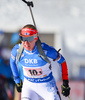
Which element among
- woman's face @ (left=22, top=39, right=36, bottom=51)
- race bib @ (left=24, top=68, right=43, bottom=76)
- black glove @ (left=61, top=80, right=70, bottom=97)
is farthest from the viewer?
race bib @ (left=24, top=68, right=43, bottom=76)

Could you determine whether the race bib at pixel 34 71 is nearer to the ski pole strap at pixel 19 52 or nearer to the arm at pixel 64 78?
the ski pole strap at pixel 19 52

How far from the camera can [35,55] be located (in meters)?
3.26

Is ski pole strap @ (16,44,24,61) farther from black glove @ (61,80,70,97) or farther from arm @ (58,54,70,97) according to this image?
black glove @ (61,80,70,97)

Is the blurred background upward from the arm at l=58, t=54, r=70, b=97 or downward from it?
downward

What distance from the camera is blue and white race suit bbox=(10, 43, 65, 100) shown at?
324 centimetres

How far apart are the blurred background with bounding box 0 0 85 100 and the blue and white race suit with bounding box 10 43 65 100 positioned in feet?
0.69

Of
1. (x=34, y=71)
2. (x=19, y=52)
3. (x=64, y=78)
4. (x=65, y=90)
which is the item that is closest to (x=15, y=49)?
(x=19, y=52)

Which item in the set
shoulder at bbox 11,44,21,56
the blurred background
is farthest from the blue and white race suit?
the blurred background

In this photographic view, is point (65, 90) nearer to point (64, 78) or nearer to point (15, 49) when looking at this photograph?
point (64, 78)

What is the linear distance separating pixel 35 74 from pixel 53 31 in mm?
10642

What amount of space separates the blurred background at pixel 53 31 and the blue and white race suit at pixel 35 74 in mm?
210

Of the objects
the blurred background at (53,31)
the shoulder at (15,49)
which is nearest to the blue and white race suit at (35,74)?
the shoulder at (15,49)

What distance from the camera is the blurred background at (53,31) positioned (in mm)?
3377

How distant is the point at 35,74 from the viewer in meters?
3.32
